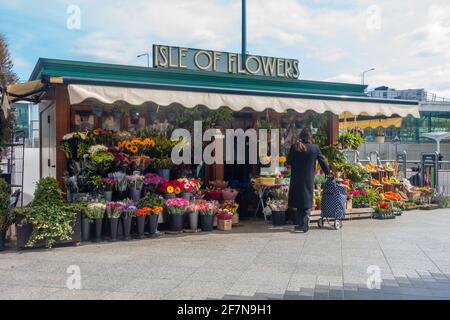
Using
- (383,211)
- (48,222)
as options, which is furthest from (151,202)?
(383,211)

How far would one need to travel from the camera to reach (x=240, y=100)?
30.0ft

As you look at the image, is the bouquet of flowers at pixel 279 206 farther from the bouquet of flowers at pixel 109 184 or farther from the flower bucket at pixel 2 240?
the flower bucket at pixel 2 240

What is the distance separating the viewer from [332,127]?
12.2 meters

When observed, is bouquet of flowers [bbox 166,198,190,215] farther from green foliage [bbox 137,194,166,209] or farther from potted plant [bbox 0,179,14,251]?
potted plant [bbox 0,179,14,251]

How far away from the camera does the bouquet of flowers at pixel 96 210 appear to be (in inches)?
319

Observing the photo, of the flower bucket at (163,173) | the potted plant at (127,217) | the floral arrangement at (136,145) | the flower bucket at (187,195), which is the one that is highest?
the floral arrangement at (136,145)

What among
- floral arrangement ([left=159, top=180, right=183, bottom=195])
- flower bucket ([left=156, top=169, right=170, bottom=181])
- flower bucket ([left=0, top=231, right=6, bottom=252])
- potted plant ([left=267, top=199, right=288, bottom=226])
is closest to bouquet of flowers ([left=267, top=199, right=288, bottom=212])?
potted plant ([left=267, top=199, right=288, bottom=226])

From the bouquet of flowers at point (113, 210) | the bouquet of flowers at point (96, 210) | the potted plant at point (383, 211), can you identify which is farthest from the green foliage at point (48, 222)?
the potted plant at point (383, 211)

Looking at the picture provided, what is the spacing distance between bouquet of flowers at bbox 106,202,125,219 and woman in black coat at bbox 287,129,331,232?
Result: 3425mm

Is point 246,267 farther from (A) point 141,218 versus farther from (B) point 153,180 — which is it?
(B) point 153,180

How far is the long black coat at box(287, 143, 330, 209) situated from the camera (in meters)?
9.25

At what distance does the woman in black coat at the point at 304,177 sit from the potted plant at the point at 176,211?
2209mm

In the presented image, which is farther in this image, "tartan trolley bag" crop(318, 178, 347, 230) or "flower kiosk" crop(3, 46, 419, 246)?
"tartan trolley bag" crop(318, 178, 347, 230)

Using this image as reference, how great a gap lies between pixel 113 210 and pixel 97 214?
0.96 feet
